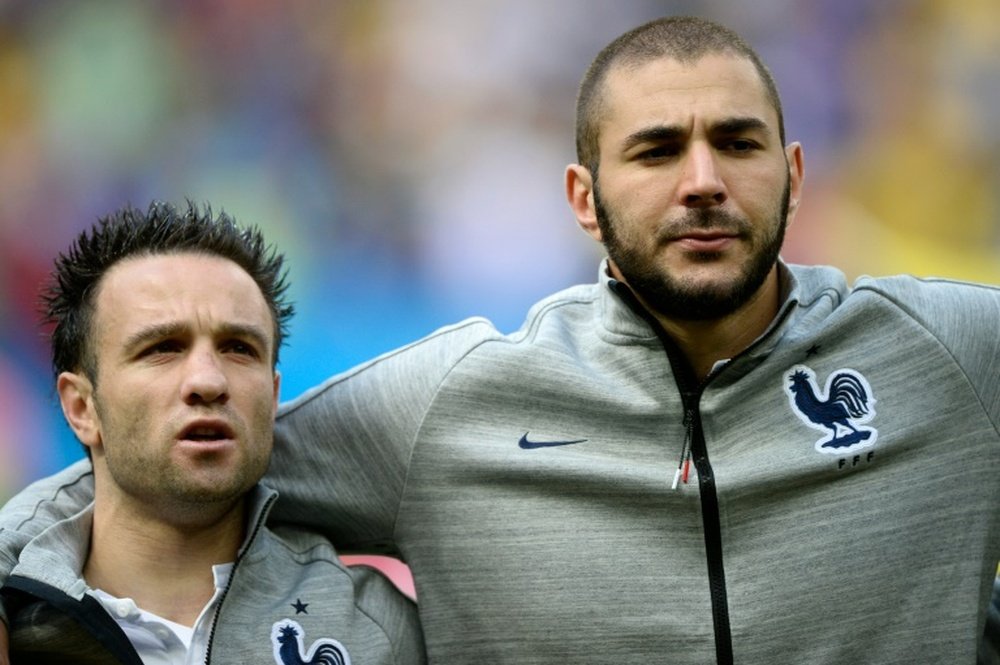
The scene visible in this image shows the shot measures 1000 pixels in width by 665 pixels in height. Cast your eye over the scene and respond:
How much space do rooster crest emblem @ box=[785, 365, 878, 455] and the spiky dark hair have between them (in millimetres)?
919

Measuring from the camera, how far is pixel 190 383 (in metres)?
2.00

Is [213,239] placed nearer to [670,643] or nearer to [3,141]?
[670,643]

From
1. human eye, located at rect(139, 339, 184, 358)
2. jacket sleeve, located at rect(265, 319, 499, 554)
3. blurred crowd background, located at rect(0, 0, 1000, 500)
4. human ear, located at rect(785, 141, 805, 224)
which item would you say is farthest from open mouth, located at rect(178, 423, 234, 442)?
blurred crowd background, located at rect(0, 0, 1000, 500)

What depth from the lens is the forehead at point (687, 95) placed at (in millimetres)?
2201

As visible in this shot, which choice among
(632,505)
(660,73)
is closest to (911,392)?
(632,505)

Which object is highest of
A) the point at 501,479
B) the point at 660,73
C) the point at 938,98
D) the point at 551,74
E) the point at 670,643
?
the point at 551,74

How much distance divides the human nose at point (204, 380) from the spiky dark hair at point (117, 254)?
18 cm

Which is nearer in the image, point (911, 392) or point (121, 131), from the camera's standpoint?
point (911, 392)

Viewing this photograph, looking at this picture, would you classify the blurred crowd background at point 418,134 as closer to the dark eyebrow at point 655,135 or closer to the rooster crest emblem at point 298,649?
the dark eyebrow at point 655,135

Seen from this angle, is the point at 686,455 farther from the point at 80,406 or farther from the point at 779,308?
the point at 80,406

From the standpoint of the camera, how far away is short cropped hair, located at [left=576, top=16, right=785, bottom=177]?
7.50 feet

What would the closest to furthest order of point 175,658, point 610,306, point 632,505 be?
point 175,658 < point 632,505 < point 610,306

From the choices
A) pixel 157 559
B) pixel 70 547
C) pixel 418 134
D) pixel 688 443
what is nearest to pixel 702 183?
pixel 688 443

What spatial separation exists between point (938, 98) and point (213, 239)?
11.0 ft
